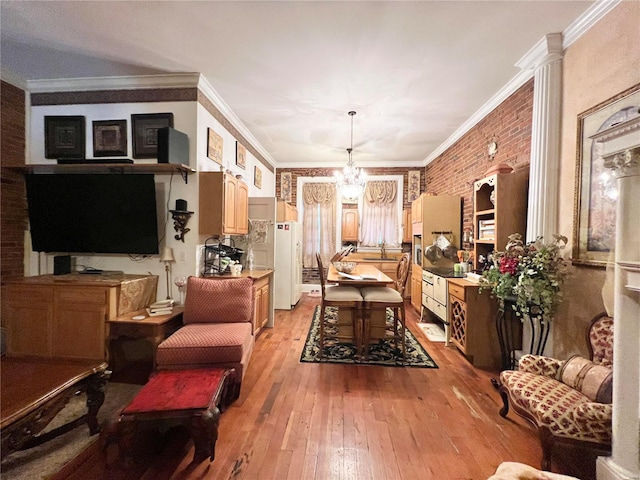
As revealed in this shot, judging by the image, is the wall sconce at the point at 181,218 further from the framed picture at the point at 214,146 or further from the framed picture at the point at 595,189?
the framed picture at the point at 595,189

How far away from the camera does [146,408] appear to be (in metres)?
1.52

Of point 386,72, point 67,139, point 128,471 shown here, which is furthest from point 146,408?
point 386,72

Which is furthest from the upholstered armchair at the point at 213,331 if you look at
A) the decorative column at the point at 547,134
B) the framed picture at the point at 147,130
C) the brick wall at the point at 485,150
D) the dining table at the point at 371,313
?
the brick wall at the point at 485,150

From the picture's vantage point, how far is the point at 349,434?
1819 mm

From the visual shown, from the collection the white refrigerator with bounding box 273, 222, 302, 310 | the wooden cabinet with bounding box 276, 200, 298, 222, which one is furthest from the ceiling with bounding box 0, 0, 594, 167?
the white refrigerator with bounding box 273, 222, 302, 310

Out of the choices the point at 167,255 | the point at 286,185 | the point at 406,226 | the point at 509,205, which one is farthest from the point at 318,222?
the point at 509,205

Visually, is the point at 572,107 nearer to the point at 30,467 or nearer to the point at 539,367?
the point at 539,367

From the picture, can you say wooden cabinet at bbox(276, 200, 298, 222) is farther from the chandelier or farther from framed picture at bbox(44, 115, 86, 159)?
framed picture at bbox(44, 115, 86, 159)

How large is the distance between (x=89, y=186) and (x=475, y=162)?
5.06 metres

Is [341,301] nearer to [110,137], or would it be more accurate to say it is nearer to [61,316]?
[61,316]

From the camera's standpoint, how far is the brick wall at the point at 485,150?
9.18ft

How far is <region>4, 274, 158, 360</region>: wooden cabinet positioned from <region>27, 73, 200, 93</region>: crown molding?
225 cm

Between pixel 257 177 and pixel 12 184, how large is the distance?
3204mm

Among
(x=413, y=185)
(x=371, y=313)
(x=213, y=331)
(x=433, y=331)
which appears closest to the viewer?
(x=213, y=331)
